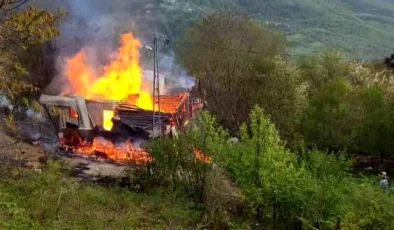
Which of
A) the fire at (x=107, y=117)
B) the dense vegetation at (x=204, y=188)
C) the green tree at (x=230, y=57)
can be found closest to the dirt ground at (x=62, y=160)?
the dense vegetation at (x=204, y=188)

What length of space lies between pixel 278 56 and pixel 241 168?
1799cm

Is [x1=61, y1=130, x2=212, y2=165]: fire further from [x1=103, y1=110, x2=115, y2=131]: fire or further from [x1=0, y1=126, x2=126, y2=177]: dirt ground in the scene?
[x1=103, y1=110, x2=115, y2=131]: fire

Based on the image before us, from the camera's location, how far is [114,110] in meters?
28.8

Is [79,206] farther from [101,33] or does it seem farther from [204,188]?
[101,33]

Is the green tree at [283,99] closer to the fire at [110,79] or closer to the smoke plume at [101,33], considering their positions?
the fire at [110,79]

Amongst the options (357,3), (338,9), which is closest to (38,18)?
(338,9)

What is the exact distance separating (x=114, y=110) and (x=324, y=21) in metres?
94.2

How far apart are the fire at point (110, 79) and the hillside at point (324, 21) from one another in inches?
1733

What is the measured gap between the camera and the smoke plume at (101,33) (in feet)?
116

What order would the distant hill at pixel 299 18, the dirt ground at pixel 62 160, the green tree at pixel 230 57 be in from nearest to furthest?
the dirt ground at pixel 62 160 → the green tree at pixel 230 57 → the distant hill at pixel 299 18

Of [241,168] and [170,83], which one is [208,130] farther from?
[170,83]

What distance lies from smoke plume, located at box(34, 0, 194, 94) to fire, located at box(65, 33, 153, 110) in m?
0.71

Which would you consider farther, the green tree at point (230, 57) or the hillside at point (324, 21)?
the hillside at point (324, 21)

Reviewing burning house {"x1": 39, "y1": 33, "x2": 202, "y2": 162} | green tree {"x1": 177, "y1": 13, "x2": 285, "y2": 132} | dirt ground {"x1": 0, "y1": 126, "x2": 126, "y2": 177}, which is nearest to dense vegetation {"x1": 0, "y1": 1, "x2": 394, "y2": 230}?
dirt ground {"x1": 0, "y1": 126, "x2": 126, "y2": 177}
